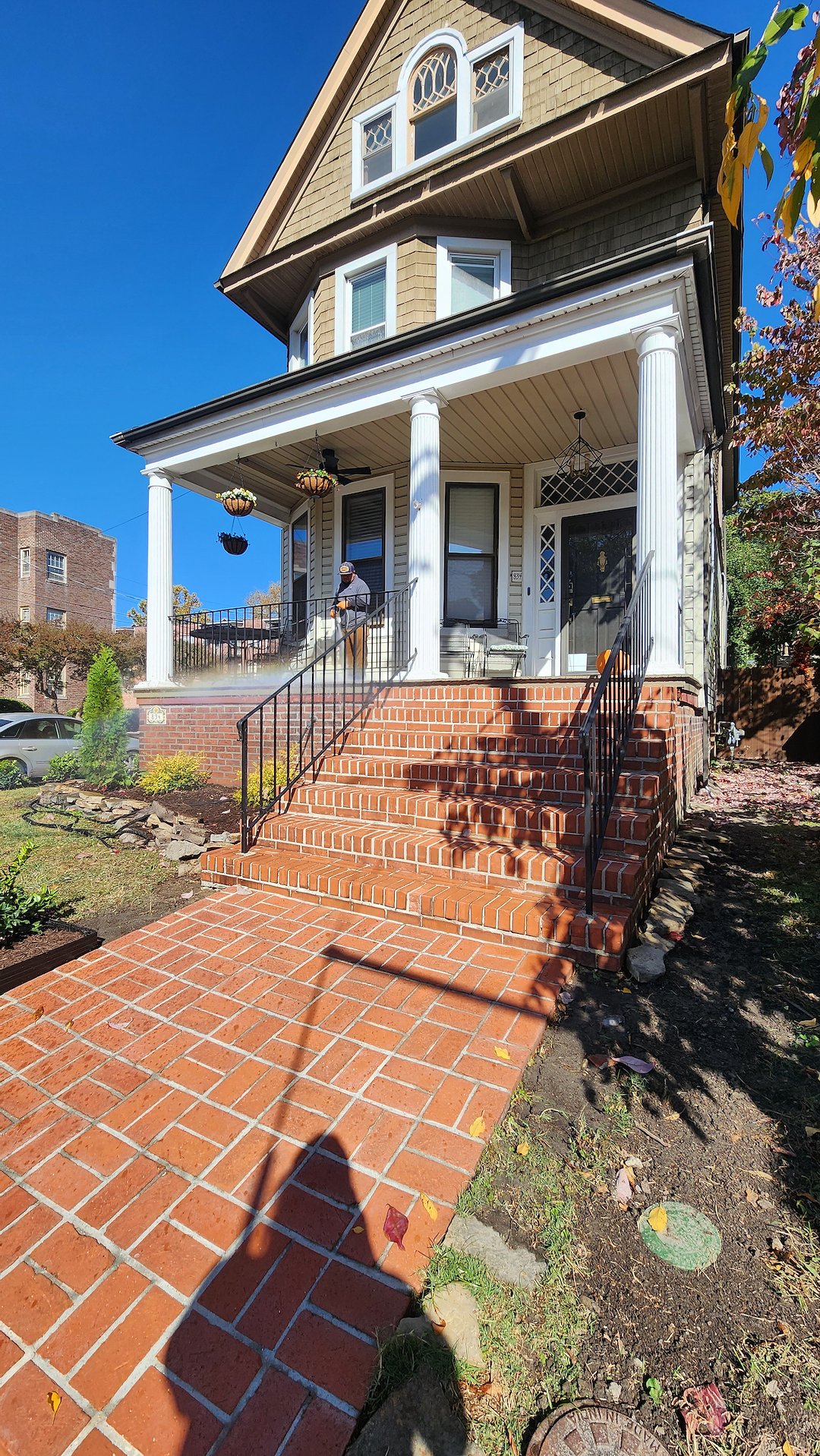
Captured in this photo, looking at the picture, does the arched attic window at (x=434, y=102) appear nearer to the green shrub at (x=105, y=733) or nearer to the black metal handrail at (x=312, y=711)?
the black metal handrail at (x=312, y=711)

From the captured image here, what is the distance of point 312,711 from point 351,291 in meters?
7.05

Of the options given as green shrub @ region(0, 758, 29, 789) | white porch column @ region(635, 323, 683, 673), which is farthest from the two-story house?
green shrub @ region(0, 758, 29, 789)

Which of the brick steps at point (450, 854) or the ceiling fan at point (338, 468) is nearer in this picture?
the brick steps at point (450, 854)

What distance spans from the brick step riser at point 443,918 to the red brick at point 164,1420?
6.90 feet

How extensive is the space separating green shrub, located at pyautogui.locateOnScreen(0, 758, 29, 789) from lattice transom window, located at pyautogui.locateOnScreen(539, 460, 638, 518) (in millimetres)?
9217

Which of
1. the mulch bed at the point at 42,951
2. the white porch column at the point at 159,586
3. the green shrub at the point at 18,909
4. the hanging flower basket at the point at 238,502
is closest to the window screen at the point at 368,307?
the hanging flower basket at the point at 238,502

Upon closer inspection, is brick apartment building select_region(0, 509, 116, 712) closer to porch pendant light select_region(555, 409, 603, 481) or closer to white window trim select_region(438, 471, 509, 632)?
white window trim select_region(438, 471, 509, 632)

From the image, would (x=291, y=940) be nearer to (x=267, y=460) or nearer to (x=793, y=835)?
(x=793, y=835)

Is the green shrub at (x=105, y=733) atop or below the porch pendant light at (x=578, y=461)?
below

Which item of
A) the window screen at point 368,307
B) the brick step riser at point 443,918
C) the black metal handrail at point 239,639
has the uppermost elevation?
the window screen at point 368,307

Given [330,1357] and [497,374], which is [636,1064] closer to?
[330,1357]

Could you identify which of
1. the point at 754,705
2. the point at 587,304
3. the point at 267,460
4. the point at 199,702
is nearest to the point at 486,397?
the point at 587,304

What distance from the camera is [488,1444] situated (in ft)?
4.18

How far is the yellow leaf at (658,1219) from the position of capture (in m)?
1.72
